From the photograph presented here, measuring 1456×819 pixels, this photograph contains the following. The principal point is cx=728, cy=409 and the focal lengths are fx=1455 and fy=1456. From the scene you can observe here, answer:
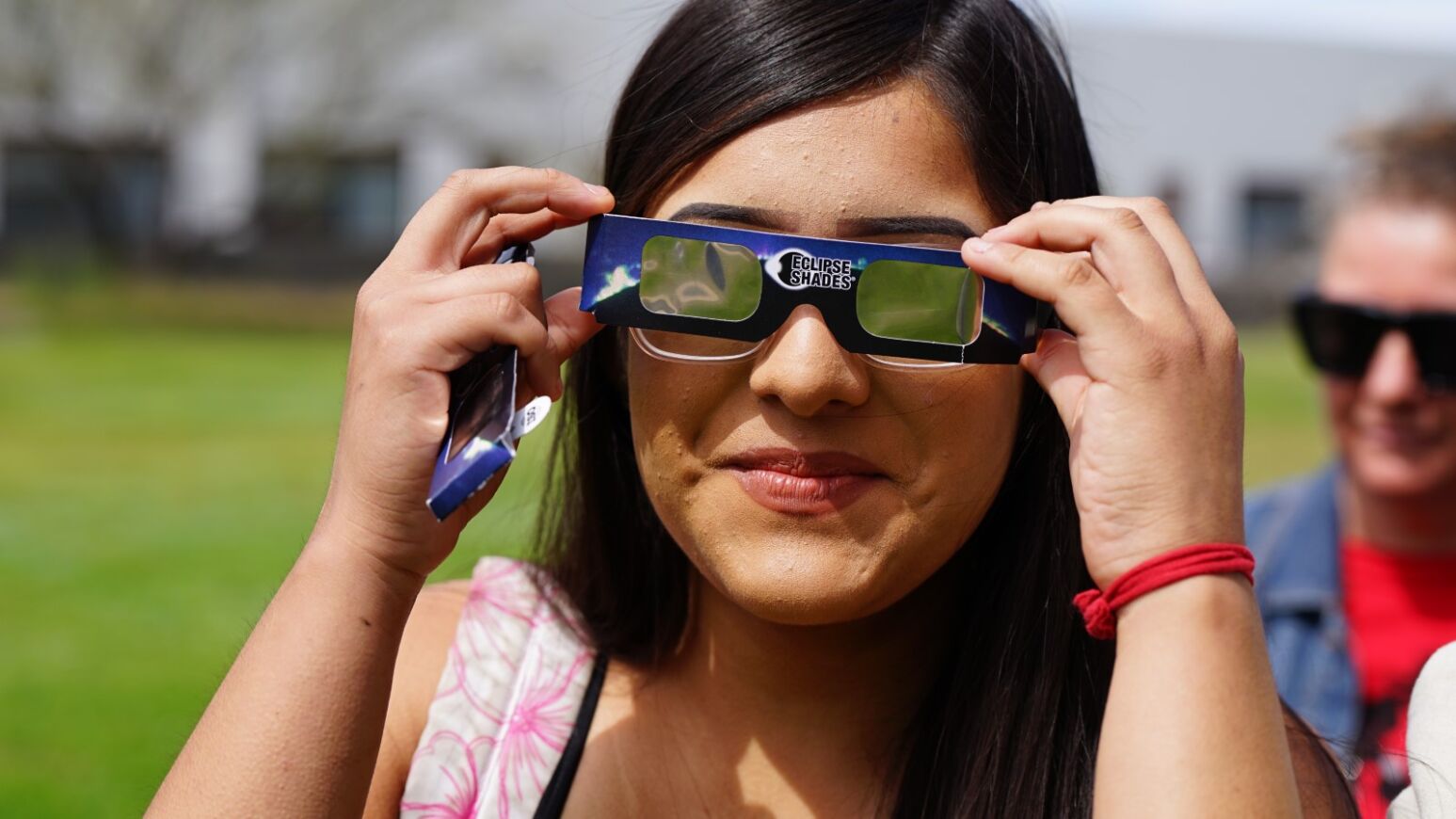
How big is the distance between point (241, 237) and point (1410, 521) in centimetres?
2643

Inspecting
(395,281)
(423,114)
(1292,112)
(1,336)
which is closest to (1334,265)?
(395,281)

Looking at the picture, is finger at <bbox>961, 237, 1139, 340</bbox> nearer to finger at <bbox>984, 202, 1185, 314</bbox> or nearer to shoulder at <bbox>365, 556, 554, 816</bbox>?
finger at <bbox>984, 202, 1185, 314</bbox>

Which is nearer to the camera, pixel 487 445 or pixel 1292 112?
pixel 487 445

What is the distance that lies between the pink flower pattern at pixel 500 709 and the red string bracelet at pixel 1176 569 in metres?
0.96

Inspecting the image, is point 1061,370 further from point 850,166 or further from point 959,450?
point 850,166

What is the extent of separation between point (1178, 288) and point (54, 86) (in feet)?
96.6

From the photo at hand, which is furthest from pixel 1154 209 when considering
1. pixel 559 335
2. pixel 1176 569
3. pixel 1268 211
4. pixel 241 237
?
pixel 1268 211

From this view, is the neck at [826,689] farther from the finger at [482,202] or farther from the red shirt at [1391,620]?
the red shirt at [1391,620]

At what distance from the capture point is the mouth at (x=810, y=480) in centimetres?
205

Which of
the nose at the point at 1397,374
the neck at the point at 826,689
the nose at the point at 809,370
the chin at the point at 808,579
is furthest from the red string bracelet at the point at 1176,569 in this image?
the nose at the point at 1397,374

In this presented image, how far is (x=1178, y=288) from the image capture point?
1.95m

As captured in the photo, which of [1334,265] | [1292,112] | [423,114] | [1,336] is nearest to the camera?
[1334,265]

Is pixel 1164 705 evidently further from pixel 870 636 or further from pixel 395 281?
pixel 395 281

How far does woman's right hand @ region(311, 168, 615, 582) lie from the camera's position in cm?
200
